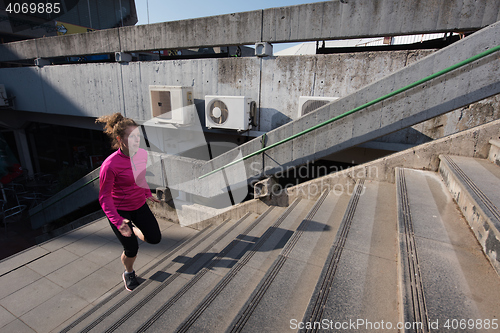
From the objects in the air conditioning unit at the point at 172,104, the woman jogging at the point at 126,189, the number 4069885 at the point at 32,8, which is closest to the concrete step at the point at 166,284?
the woman jogging at the point at 126,189

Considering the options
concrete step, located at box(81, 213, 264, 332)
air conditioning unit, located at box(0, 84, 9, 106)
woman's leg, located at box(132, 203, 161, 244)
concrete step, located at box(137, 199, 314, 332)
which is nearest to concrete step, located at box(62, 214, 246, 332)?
concrete step, located at box(81, 213, 264, 332)

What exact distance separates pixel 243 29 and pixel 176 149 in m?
4.15

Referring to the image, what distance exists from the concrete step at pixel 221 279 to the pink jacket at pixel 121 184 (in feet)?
3.19

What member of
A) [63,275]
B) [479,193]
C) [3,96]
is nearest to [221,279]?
[479,193]

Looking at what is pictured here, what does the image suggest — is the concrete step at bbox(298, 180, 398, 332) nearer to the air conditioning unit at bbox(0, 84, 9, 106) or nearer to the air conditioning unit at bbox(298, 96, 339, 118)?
the air conditioning unit at bbox(298, 96, 339, 118)

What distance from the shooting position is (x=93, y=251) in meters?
4.35

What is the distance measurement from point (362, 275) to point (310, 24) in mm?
5334

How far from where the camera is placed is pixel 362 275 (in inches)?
74.4

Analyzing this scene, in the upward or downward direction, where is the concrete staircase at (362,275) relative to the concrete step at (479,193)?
downward

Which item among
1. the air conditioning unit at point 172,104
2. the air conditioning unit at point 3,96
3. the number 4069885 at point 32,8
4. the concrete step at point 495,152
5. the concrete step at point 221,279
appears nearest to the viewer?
the concrete step at point 221,279

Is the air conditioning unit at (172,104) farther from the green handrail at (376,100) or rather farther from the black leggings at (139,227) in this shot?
the black leggings at (139,227)

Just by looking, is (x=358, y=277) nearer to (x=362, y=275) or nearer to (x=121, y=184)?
(x=362, y=275)

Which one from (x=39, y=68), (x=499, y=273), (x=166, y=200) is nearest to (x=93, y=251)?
(x=166, y=200)

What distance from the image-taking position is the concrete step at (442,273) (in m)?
1.38
